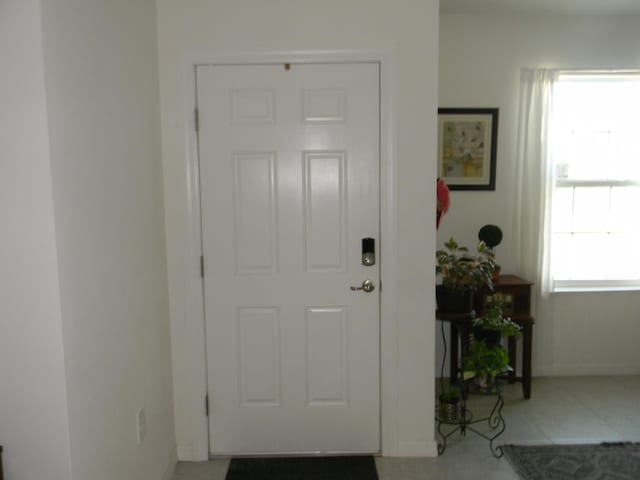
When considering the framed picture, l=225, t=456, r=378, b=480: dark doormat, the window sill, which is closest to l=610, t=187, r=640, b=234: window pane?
the window sill

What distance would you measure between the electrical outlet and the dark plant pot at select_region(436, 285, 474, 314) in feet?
5.79

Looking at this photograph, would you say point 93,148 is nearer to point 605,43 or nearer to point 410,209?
point 410,209

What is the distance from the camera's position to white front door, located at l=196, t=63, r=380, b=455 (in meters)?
2.23

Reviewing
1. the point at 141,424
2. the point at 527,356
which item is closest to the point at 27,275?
the point at 141,424

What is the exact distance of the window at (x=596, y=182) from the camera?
3.26 metres

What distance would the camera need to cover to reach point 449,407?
105 inches

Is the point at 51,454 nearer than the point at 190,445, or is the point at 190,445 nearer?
the point at 51,454

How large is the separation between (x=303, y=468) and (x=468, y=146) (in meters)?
2.35

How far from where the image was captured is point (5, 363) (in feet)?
4.46

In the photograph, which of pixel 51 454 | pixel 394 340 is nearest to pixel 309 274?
pixel 394 340

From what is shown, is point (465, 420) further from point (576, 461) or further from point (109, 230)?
point (109, 230)

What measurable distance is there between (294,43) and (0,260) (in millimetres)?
1566

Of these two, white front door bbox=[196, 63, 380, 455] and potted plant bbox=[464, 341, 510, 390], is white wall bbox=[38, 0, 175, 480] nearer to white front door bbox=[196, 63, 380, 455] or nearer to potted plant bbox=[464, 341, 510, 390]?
white front door bbox=[196, 63, 380, 455]

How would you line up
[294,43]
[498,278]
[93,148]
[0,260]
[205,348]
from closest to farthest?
[0,260], [93,148], [294,43], [205,348], [498,278]
